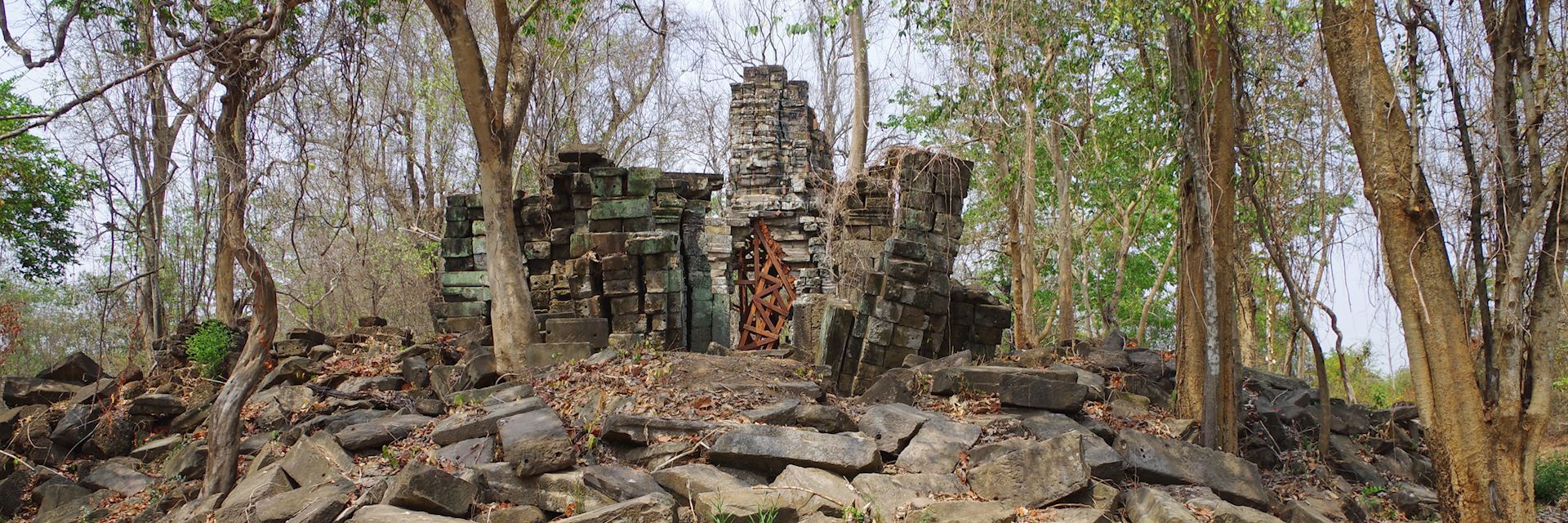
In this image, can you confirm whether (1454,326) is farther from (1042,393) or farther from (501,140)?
(501,140)

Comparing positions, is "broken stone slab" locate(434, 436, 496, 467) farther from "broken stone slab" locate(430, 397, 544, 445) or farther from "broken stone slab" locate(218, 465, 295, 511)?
"broken stone slab" locate(218, 465, 295, 511)

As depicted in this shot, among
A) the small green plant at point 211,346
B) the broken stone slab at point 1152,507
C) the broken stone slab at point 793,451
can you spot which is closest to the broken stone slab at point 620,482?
the broken stone slab at point 793,451

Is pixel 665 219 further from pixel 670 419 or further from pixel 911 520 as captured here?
pixel 911 520

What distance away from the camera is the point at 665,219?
12.0 meters

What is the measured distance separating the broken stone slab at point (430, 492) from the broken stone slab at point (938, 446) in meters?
2.44

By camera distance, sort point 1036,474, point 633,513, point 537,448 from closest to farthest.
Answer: point 633,513, point 1036,474, point 537,448

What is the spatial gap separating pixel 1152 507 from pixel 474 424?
156 inches

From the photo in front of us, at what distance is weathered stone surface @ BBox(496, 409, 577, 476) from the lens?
17.1 ft

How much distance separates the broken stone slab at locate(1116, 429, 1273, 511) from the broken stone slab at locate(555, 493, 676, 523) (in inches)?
110

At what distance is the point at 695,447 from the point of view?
570 centimetres

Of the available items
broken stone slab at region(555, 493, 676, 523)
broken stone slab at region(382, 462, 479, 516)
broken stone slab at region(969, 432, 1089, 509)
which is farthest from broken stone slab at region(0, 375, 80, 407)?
broken stone slab at region(969, 432, 1089, 509)

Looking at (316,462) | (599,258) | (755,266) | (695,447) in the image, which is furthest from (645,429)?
(755,266)

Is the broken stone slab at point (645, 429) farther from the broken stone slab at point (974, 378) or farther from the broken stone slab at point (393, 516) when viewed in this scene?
the broken stone slab at point (974, 378)

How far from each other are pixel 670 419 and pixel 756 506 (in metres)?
1.56
